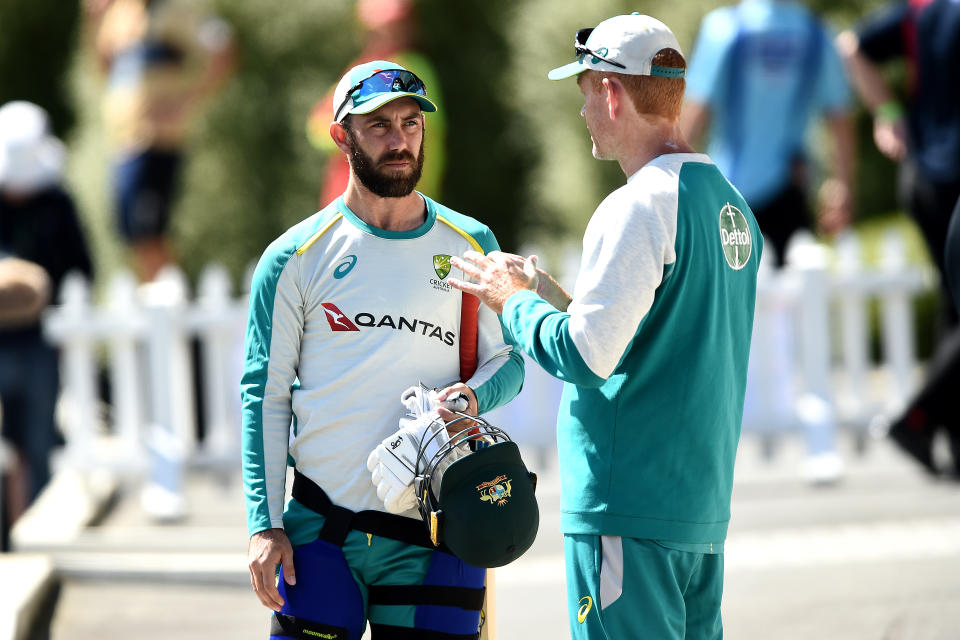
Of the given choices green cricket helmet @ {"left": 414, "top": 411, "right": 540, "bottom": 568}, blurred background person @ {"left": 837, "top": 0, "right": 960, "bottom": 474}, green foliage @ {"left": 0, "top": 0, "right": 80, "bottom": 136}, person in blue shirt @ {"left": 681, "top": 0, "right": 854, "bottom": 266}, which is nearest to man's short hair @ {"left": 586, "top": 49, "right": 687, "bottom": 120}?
green cricket helmet @ {"left": 414, "top": 411, "right": 540, "bottom": 568}

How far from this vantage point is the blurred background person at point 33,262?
7.03 metres

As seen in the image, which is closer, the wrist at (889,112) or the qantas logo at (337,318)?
the qantas logo at (337,318)

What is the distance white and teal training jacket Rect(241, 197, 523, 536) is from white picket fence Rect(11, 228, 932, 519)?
4380 mm

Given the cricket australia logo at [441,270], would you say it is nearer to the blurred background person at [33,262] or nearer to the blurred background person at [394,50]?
the blurred background person at [33,262]

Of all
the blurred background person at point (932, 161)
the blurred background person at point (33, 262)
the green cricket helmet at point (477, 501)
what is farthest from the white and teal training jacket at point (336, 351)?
the blurred background person at point (33, 262)

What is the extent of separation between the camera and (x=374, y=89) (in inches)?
120

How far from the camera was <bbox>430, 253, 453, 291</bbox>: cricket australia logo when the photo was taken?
3.12 meters

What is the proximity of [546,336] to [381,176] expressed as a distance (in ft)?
1.96

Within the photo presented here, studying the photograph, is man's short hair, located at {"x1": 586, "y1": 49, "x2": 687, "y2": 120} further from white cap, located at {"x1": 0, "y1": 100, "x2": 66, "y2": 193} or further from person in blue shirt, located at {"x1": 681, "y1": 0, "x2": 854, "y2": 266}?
white cap, located at {"x1": 0, "y1": 100, "x2": 66, "y2": 193}

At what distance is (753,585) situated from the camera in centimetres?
536

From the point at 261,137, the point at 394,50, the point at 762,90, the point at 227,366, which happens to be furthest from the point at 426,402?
the point at 261,137

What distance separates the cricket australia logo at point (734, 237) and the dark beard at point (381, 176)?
70 centimetres

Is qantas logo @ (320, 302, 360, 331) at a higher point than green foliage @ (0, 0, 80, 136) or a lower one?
lower

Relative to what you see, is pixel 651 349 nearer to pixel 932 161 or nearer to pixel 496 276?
pixel 496 276
